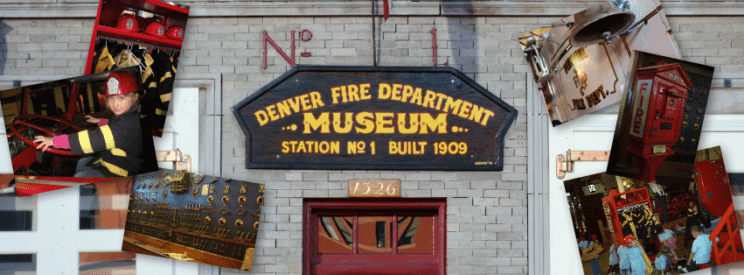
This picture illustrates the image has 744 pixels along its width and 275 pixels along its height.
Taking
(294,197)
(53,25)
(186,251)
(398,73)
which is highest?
(53,25)

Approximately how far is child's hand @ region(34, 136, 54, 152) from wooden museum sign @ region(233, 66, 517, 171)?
188 cm

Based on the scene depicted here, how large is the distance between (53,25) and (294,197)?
10.2 feet

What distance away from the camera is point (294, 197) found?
6.83 metres

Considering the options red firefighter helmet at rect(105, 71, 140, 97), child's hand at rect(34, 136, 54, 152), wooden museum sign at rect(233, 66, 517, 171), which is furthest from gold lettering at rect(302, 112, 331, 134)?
child's hand at rect(34, 136, 54, 152)

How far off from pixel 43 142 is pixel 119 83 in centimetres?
95

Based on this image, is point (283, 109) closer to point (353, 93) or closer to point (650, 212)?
point (353, 93)

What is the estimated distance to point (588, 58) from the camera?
6.85 meters

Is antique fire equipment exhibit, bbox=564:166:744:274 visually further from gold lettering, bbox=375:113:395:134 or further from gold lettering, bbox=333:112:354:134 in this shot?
gold lettering, bbox=333:112:354:134

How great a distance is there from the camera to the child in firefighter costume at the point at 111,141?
665cm

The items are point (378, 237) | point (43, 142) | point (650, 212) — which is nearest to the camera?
point (43, 142)

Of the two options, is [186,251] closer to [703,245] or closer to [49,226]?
[49,226]

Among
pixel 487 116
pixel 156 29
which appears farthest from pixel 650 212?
pixel 156 29

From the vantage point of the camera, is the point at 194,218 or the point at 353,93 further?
the point at 353,93

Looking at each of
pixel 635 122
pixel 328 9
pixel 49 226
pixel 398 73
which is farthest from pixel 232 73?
pixel 635 122
